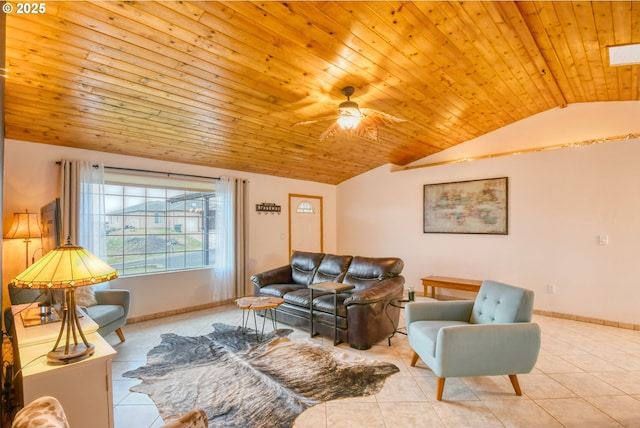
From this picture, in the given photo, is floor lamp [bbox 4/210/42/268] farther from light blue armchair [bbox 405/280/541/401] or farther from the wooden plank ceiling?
light blue armchair [bbox 405/280/541/401]

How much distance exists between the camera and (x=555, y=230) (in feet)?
14.9

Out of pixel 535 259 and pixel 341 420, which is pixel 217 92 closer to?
pixel 341 420

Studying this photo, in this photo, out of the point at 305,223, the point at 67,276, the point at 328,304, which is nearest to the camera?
the point at 67,276

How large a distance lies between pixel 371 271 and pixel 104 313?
10.2ft

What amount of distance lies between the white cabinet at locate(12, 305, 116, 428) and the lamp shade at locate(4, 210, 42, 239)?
1.85m

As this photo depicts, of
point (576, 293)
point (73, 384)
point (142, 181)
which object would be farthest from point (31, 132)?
point (576, 293)

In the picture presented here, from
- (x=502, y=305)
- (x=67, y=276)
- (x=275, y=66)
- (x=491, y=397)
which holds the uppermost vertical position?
(x=275, y=66)

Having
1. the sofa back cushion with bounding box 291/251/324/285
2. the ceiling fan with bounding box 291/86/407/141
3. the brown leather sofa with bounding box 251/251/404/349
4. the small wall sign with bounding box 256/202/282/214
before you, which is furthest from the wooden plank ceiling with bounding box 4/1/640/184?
the brown leather sofa with bounding box 251/251/404/349

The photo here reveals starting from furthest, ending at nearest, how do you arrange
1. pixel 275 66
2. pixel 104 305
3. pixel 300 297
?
pixel 300 297
pixel 104 305
pixel 275 66

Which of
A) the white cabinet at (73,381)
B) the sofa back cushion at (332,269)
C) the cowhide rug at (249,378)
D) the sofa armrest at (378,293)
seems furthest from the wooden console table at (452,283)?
the white cabinet at (73,381)

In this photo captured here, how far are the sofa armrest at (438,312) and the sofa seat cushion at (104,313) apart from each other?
3.09 metres

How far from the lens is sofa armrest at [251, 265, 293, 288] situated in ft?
15.2

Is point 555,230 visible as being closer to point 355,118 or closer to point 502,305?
point 502,305

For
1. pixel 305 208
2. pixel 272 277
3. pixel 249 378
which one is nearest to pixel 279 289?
pixel 272 277
